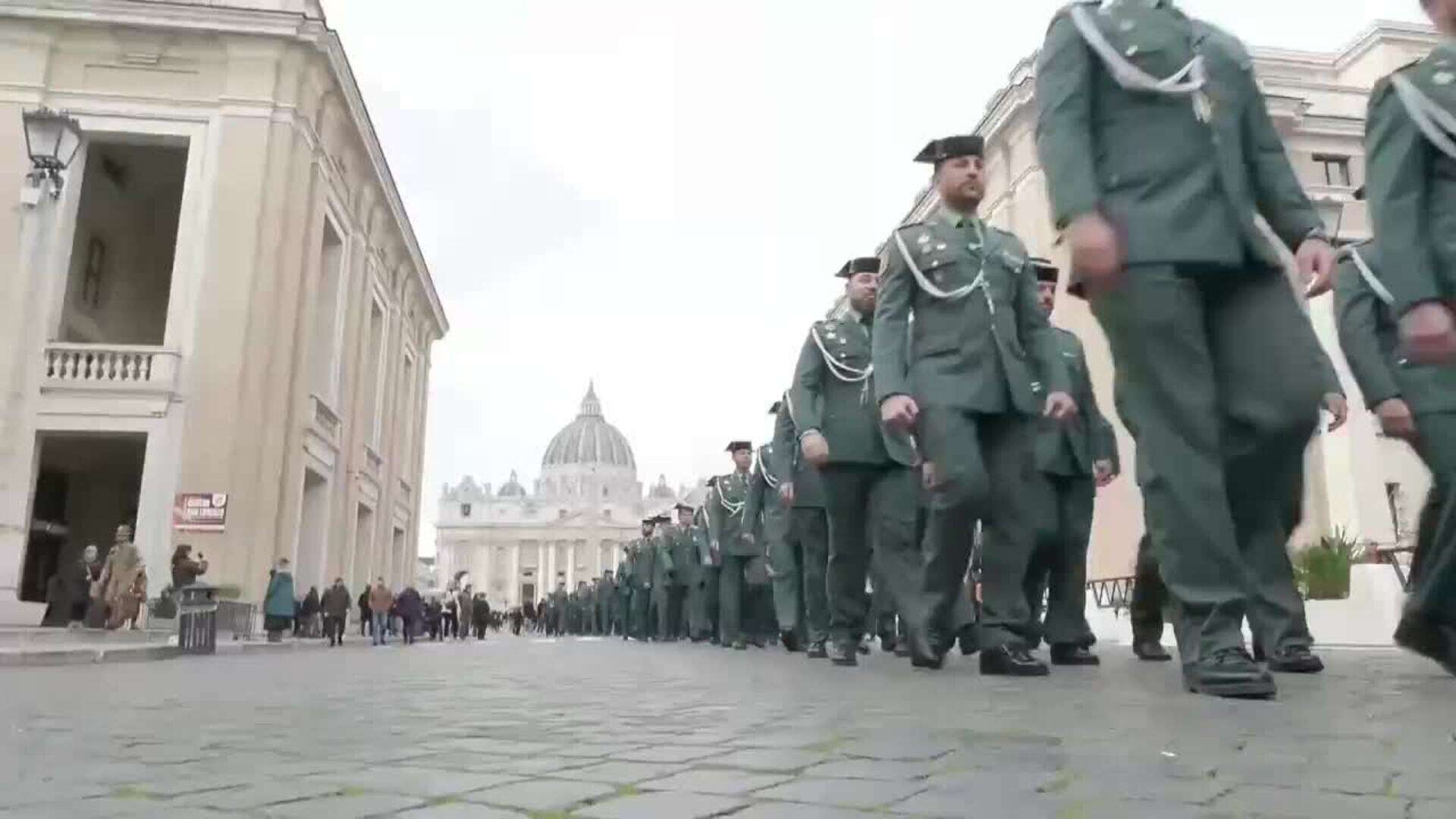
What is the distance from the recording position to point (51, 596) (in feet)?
72.6

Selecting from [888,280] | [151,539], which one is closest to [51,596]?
[151,539]

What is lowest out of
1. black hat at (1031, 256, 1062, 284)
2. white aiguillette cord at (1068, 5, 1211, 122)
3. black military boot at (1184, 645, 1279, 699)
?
black military boot at (1184, 645, 1279, 699)

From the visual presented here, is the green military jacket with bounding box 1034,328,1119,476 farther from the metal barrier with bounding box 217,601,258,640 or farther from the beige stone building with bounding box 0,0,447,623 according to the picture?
the beige stone building with bounding box 0,0,447,623

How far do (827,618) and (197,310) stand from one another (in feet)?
61.2

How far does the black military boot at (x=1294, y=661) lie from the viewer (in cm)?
484

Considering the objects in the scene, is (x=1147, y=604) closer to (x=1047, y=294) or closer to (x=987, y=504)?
(x=987, y=504)

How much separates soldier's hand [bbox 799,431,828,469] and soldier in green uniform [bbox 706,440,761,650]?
639cm

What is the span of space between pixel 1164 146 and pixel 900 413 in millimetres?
1832

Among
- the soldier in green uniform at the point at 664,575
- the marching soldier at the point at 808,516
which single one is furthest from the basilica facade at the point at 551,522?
the marching soldier at the point at 808,516

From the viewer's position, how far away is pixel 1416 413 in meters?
4.87

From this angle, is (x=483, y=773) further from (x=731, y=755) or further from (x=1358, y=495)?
(x=1358, y=495)

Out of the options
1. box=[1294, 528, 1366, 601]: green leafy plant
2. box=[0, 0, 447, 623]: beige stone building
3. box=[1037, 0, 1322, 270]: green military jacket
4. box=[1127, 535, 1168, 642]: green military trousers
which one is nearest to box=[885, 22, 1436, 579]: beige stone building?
box=[1294, 528, 1366, 601]: green leafy plant

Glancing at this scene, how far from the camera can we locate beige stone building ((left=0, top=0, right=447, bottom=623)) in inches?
899

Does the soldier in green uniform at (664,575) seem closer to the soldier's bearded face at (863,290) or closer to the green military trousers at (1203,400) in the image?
the soldier's bearded face at (863,290)
